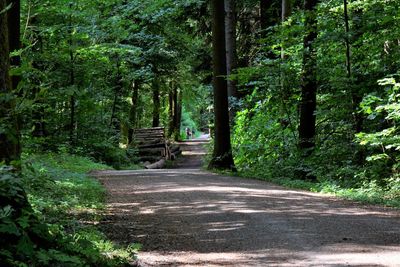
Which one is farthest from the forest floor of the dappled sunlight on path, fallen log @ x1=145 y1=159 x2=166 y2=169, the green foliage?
fallen log @ x1=145 y1=159 x2=166 y2=169

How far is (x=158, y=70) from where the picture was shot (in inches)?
1123

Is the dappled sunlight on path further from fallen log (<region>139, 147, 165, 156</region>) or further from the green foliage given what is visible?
fallen log (<region>139, 147, 165, 156</region>)

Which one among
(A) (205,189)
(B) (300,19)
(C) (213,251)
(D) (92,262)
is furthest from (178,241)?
(B) (300,19)

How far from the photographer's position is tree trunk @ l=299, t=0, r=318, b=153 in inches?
532

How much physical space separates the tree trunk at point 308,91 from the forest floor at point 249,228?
4.19 metres

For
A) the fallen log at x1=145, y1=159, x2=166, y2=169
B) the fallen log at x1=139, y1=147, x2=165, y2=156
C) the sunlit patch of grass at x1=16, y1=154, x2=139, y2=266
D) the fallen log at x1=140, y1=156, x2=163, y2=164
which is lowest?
the fallen log at x1=145, y1=159, x2=166, y2=169

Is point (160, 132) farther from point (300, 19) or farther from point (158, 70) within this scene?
point (300, 19)

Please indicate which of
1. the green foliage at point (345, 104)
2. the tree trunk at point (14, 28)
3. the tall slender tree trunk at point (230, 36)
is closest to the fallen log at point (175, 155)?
the tall slender tree trunk at point (230, 36)

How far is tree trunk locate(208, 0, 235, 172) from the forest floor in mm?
5713

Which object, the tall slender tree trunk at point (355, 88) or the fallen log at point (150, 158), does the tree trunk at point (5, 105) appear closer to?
the tall slender tree trunk at point (355, 88)

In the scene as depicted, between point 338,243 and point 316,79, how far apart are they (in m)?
8.49

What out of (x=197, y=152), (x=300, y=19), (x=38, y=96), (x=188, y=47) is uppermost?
(x=188, y=47)

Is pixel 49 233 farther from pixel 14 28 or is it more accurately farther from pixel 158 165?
pixel 158 165

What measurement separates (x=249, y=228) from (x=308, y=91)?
825 cm
